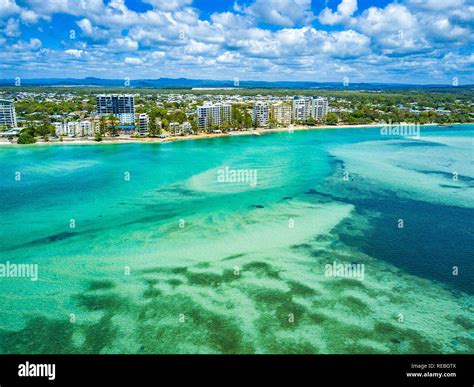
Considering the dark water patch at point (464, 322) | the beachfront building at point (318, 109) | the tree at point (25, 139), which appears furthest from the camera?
the beachfront building at point (318, 109)

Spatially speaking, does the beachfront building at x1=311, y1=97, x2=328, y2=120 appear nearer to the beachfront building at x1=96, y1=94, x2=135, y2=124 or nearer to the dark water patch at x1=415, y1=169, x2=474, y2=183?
the beachfront building at x1=96, y1=94, x2=135, y2=124

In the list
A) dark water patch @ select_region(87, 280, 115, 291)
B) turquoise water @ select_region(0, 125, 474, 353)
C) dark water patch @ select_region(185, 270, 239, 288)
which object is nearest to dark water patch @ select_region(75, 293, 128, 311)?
turquoise water @ select_region(0, 125, 474, 353)

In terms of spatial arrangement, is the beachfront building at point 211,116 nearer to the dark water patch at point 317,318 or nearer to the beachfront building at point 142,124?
the beachfront building at point 142,124

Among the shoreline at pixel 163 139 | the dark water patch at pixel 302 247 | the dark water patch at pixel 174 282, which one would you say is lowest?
the dark water patch at pixel 174 282

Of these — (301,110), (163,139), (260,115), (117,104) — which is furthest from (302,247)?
(301,110)

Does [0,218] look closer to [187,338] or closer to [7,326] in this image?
[7,326]

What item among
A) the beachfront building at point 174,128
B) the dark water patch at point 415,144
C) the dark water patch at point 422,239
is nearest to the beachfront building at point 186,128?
the beachfront building at point 174,128
